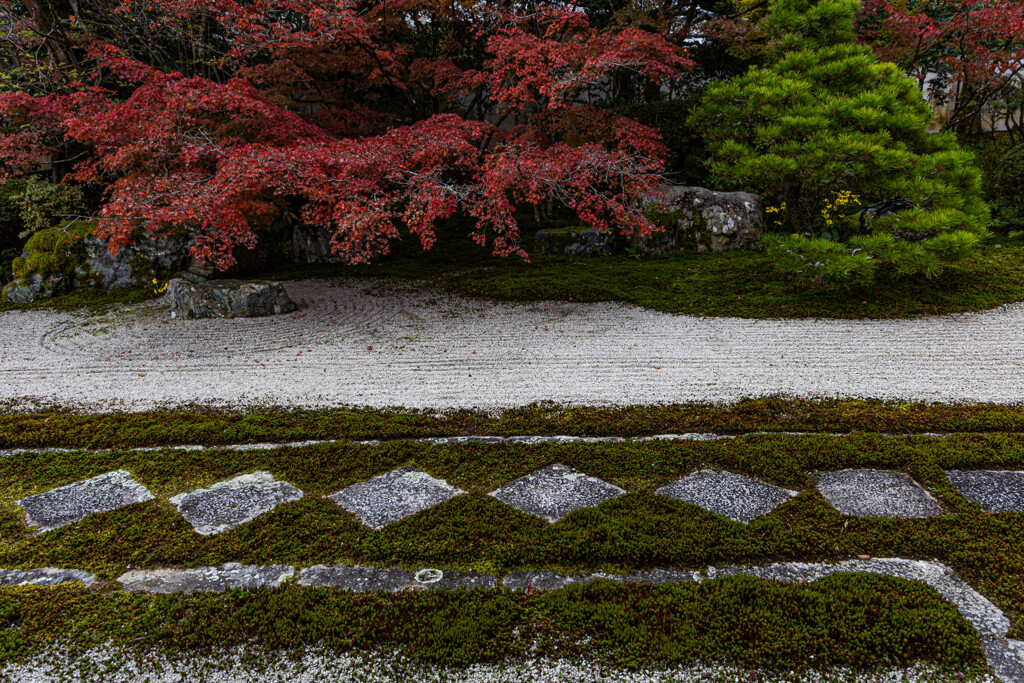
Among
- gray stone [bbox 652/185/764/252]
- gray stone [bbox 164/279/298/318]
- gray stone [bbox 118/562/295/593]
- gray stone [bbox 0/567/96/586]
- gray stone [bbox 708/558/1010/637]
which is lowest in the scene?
gray stone [bbox 0/567/96/586]

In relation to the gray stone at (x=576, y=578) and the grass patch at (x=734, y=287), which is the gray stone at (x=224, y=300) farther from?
the gray stone at (x=576, y=578)

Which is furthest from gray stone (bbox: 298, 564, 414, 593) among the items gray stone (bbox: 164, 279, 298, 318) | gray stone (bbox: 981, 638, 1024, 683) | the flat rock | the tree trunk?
Answer: the tree trunk

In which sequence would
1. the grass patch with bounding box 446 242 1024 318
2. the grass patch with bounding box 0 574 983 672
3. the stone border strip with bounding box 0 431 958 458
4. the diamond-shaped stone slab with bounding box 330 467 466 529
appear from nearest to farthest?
1. the grass patch with bounding box 0 574 983 672
2. the diamond-shaped stone slab with bounding box 330 467 466 529
3. the stone border strip with bounding box 0 431 958 458
4. the grass patch with bounding box 446 242 1024 318

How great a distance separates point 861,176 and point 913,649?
15.4 ft

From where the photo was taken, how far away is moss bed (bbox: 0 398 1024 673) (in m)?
1.77

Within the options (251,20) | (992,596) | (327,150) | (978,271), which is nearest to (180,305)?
(327,150)

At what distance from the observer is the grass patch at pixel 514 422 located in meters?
3.21

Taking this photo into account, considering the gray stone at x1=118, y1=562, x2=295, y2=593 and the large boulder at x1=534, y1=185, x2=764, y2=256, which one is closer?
the gray stone at x1=118, y1=562, x2=295, y2=593

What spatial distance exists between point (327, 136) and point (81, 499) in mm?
4389

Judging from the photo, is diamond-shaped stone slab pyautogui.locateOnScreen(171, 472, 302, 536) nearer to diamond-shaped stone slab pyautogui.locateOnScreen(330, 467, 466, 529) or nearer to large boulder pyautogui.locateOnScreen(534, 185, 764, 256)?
diamond-shaped stone slab pyautogui.locateOnScreen(330, 467, 466, 529)

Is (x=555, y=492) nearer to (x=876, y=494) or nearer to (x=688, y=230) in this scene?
(x=876, y=494)

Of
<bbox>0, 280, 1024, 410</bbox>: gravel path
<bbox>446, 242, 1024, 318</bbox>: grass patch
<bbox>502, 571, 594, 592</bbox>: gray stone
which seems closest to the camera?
<bbox>502, 571, 594, 592</bbox>: gray stone

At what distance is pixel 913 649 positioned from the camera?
1704 mm

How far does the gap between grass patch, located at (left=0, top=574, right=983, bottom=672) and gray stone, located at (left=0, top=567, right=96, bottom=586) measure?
0.06 meters
